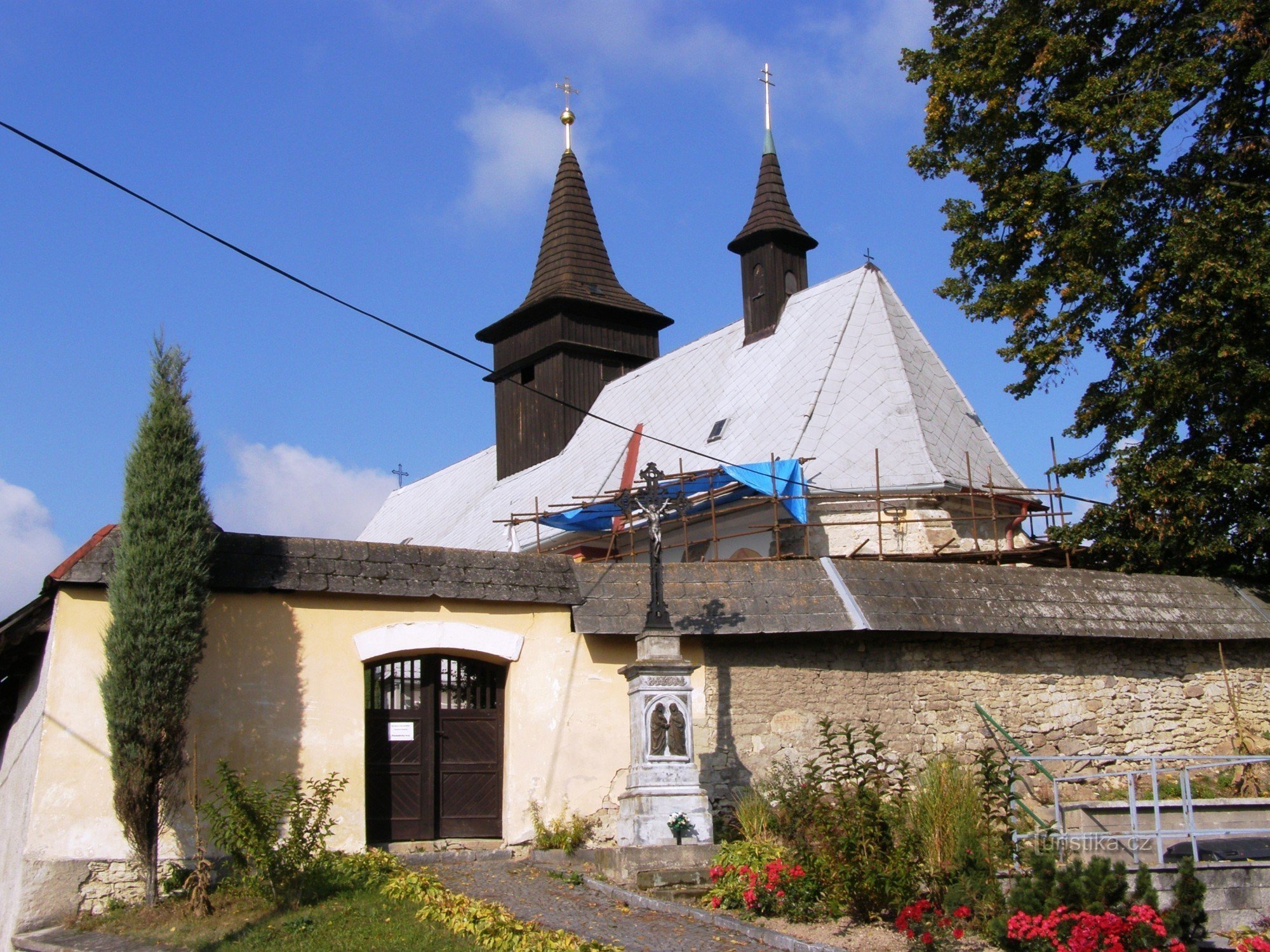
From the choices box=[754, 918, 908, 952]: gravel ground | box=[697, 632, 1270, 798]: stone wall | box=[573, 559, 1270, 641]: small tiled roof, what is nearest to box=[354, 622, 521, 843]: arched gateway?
box=[573, 559, 1270, 641]: small tiled roof

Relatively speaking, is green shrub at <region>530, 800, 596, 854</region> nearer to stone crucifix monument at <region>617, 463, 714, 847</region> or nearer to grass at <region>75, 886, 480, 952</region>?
stone crucifix monument at <region>617, 463, 714, 847</region>

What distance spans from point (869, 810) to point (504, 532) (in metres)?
17.8

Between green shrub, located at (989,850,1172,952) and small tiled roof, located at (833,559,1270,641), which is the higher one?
small tiled roof, located at (833,559,1270,641)

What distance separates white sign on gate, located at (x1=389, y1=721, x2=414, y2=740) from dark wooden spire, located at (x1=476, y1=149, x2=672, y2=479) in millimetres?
15851

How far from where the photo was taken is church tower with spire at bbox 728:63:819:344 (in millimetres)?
24453

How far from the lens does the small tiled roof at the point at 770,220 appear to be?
2489 cm

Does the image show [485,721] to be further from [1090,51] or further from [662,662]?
[1090,51]

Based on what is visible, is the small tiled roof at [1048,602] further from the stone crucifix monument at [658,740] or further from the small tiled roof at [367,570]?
the small tiled roof at [367,570]

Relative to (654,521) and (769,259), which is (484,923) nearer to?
(654,521)

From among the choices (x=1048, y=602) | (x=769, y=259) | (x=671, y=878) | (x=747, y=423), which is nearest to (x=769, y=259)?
(x=769, y=259)

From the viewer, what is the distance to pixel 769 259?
24.7m

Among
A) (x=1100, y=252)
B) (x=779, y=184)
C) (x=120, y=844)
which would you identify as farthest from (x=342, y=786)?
(x=779, y=184)

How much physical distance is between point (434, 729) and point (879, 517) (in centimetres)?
767

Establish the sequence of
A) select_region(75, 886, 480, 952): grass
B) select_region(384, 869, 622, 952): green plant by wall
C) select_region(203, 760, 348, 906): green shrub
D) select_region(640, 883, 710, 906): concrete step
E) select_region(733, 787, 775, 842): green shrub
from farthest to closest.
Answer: select_region(733, 787, 775, 842): green shrub
select_region(640, 883, 710, 906): concrete step
select_region(203, 760, 348, 906): green shrub
select_region(75, 886, 480, 952): grass
select_region(384, 869, 622, 952): green plant by wall
